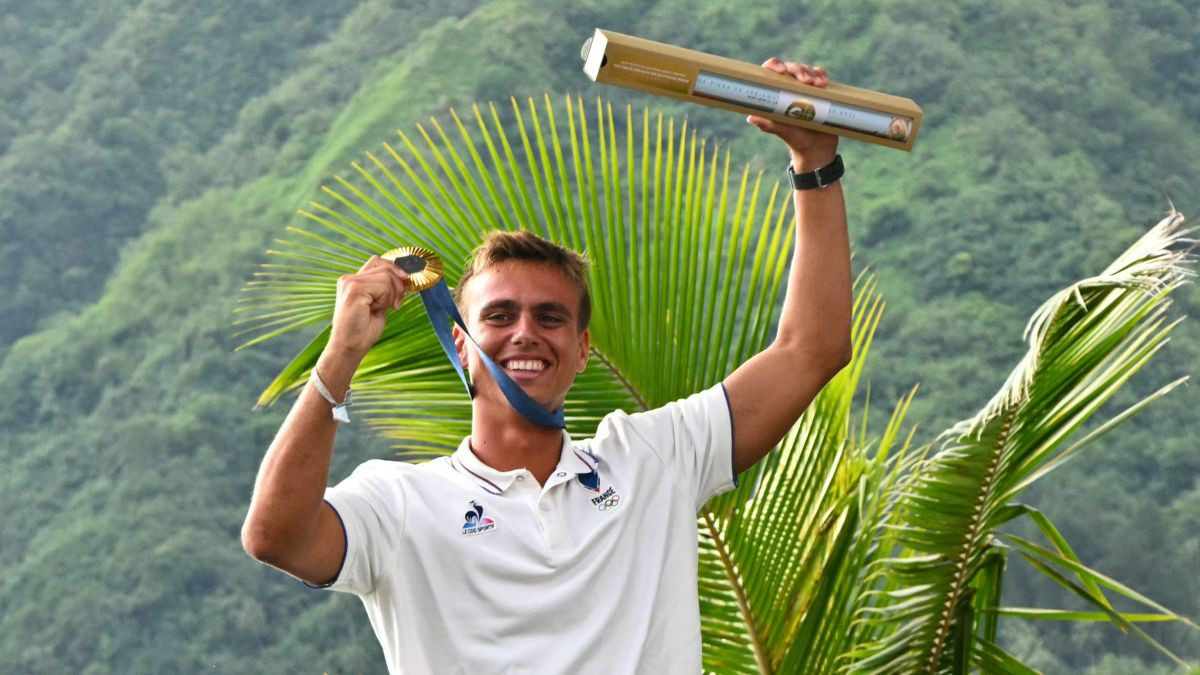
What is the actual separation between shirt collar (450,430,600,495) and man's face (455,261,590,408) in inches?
2.3

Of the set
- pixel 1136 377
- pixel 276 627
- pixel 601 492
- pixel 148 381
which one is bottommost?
pixel 601 492

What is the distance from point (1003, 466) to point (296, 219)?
68.4 ft

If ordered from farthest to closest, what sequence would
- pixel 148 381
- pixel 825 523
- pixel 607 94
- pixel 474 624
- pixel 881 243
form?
A: pixel 148 381 → pixel 607 94 → pixel 881 243 → pixel 825 523 → pixel 474 624

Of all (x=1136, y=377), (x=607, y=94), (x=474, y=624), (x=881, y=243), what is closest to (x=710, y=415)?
(x=474, y=624)

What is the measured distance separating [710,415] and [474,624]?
0.43m

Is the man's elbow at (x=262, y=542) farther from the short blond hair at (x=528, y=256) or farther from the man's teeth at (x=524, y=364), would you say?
→ the short blond hair at (x=528, y=256)

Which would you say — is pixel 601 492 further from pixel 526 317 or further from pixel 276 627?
pixel 276 627

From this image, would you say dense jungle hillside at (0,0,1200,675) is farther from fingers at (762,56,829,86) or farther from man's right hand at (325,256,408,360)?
man's right hand at (325,256,408,360)

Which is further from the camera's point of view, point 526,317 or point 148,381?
point 148,381

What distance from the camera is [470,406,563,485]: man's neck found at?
6.56ft

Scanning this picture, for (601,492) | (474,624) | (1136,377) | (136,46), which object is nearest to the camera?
(474,624)

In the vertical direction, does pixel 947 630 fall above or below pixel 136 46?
below

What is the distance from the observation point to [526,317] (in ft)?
6.66

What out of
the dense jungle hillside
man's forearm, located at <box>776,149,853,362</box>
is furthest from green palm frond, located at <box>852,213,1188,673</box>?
the dense jungle hillside
